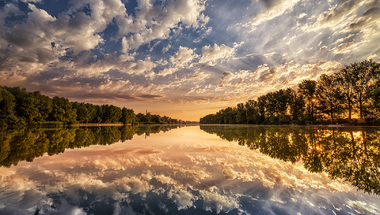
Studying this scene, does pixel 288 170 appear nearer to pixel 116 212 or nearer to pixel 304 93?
pixel 116 212

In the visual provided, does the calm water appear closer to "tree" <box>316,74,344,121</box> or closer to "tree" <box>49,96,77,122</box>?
"tree" <box>316,74,344,121</box>

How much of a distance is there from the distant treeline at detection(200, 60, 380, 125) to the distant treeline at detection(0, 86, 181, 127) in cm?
8157

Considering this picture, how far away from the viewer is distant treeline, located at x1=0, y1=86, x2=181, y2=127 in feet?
136

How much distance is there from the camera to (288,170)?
5.74 m

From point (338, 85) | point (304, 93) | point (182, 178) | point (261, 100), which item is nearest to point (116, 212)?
point (182, 178)

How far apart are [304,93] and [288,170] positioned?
6882cm

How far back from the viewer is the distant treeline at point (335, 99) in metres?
42.5

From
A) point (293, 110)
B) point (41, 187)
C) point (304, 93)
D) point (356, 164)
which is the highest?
point (304, 93)

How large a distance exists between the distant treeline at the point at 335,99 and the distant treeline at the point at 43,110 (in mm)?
81567

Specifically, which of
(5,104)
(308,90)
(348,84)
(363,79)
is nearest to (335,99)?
(348,84)

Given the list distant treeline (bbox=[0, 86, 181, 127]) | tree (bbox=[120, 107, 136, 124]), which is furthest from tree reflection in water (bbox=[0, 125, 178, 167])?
tree (bbox=[120, 107, 136, 124])

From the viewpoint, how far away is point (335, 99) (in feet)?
169

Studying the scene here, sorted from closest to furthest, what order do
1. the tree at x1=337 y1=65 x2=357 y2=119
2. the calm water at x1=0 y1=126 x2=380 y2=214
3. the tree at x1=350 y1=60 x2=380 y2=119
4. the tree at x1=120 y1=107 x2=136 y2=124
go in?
the calm water at x1=0 y1=126 x2=380 y2=214 → the tree at x1=350 y1=60 x2=380 y2=119 → the tree at x1=337 y1=65 x2=357 y2=119 → the tree at x1=120 y1=107 x2=136 y2=124

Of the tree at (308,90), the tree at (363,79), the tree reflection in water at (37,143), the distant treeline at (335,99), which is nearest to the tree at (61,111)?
the tree reflection in water at (37,143)
